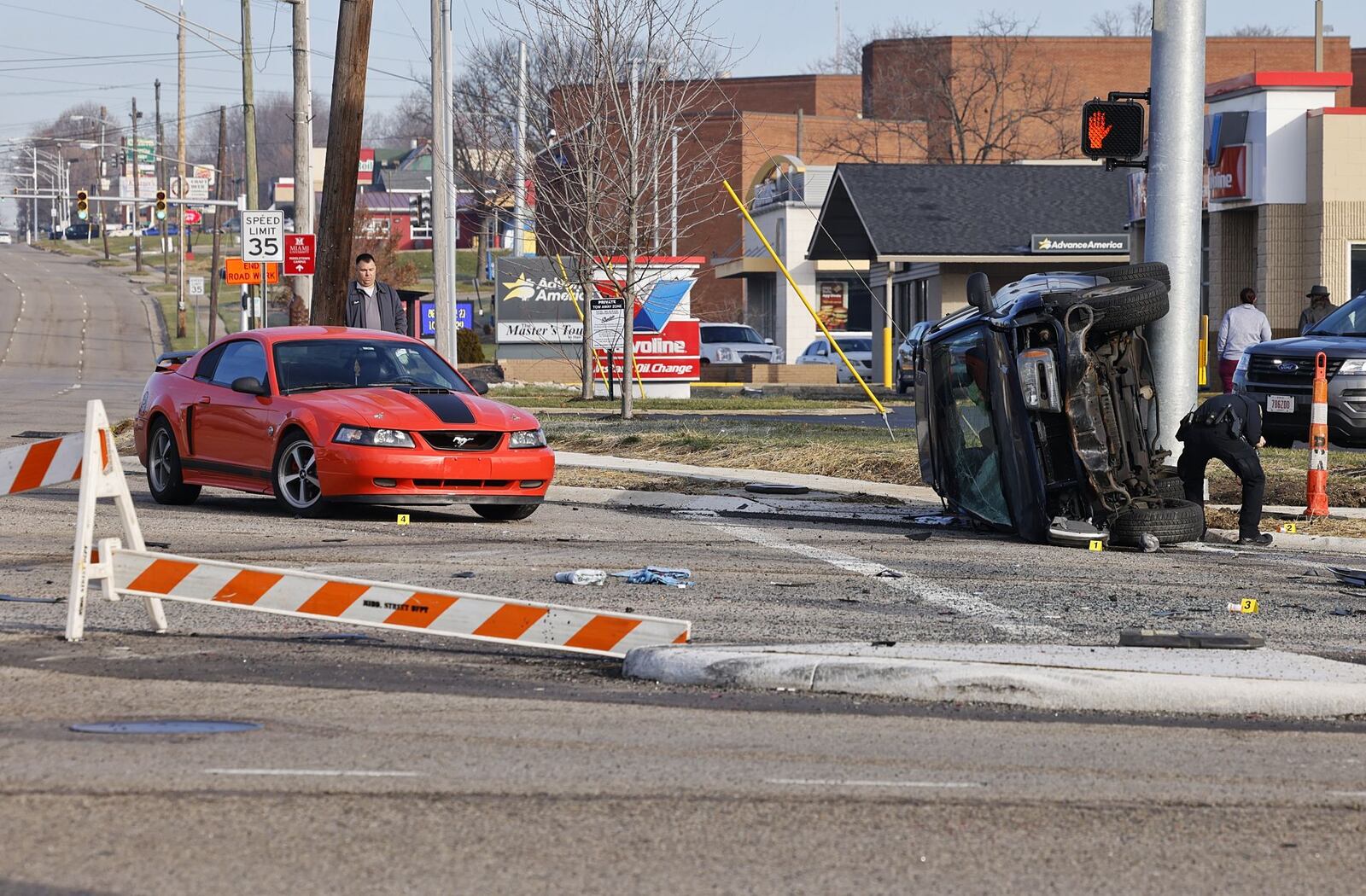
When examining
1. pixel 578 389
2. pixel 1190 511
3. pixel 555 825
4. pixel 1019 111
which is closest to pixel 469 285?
pixel 1019 111

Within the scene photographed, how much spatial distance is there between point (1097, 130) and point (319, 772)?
10.6 m

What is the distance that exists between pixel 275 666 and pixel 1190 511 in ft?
23.5

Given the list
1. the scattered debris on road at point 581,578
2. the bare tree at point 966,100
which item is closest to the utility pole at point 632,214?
the scattered debris on road at point 581,578

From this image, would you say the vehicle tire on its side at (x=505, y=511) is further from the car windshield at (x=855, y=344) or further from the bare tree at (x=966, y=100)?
the bare tree at (x=966, y=100)

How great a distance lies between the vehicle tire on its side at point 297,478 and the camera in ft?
42.8

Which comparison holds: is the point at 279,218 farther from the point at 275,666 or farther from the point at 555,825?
the point at 555,825

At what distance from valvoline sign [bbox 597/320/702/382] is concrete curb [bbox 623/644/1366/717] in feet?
96.7

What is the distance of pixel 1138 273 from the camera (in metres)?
12.2

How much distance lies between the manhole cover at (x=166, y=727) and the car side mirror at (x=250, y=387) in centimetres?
766

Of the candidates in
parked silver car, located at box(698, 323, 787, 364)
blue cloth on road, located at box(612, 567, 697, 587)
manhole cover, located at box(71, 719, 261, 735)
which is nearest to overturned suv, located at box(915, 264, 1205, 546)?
blue cloth on road, located at box(612, 567, 697, 587)

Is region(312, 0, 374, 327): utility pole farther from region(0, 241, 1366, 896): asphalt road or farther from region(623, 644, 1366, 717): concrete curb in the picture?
region(623, 644, 1366, 717): concrete curb

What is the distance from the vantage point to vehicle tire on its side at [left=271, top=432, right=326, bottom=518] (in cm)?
1305

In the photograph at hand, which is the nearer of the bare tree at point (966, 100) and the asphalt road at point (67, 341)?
the asphalt road at point (67, 341)

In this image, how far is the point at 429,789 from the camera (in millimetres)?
5176
